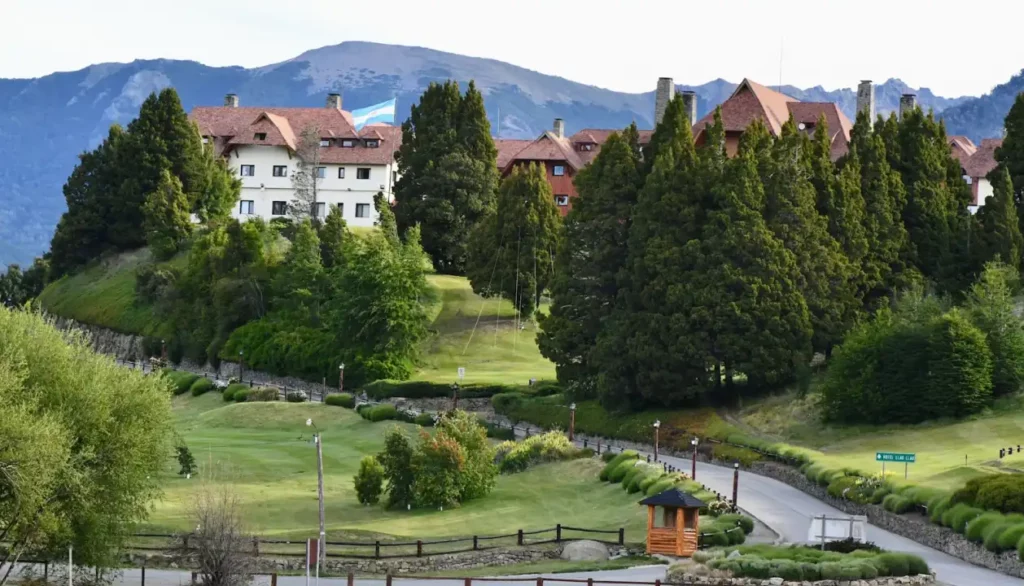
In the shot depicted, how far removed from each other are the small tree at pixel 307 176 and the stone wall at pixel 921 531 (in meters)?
62.8

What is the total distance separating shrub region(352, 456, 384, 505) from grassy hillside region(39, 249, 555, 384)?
31.1 meters

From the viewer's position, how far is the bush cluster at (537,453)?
78.1m

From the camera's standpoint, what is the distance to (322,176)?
135 m

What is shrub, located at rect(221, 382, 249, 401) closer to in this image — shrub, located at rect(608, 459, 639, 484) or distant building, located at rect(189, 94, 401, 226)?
distant building, located at rect(189, 94, 401, 226)

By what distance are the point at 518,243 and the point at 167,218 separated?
3102 centimetres

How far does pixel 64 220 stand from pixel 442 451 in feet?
250

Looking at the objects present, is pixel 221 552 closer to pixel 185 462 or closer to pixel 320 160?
pixel 185 462

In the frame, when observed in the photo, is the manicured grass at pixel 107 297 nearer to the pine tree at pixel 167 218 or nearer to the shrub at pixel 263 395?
the pine tree at pixel 167 218

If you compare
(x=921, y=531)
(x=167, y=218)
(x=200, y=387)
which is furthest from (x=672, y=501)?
(x=167, y=218)

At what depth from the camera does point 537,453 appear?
7862cm

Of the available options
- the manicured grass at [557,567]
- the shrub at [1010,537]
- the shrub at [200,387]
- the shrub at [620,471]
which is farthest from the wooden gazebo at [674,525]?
the shrub at [200,387]

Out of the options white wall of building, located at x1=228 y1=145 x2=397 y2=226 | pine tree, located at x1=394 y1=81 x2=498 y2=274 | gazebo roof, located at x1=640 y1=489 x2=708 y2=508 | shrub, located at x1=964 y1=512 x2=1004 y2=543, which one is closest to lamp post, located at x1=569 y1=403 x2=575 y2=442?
gazebo roof, located at x1=640 y1=489 x2=708 y2=508

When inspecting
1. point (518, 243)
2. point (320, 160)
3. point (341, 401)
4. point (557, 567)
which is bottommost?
point (557, 567)

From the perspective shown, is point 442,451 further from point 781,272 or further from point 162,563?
point 781,272
